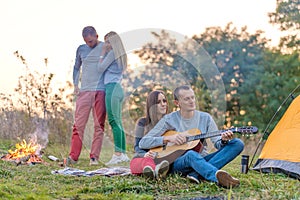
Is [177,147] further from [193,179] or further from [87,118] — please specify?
[87,118]

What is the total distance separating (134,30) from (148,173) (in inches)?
68.5

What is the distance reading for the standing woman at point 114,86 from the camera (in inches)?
228

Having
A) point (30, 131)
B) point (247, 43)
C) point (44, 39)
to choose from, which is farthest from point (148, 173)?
point (247, 43)

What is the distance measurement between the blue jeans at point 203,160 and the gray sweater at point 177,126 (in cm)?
9

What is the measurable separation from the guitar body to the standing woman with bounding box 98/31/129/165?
142cm

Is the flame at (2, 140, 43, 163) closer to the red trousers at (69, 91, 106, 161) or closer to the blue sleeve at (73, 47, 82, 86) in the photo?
the red trousers at (69, 91, 106, 161)

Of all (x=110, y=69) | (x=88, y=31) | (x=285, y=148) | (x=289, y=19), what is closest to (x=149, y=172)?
(x=285, y=148)

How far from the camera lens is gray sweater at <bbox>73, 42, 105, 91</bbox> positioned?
20.2 feet

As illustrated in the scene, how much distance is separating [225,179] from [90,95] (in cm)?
290

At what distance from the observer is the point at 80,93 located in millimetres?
6348

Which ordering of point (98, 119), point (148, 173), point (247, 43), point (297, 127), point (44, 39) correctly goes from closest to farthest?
point (148, 173), point (297, 127), point (98, 119), point (44, 39), point (247, 43)

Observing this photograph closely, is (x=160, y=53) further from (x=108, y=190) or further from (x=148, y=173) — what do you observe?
(x=108, y=190)

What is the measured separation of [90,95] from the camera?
6301 mm

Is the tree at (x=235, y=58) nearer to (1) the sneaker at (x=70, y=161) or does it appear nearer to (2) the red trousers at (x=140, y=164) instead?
(1) the sneaker at (x=70, y=161)
